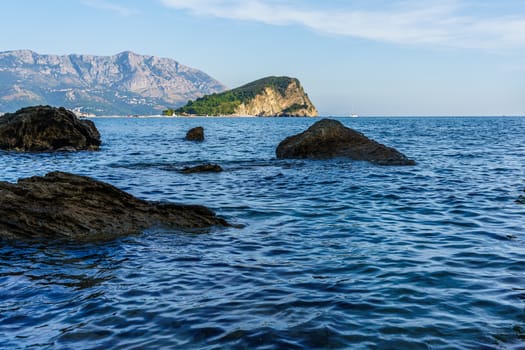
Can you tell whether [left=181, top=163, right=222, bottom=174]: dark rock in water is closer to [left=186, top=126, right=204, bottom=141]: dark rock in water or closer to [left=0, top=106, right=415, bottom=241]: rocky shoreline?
[left=0, top=106, right=415, bottom=241]: rocky shoreline

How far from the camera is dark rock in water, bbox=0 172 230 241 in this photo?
1090 cm

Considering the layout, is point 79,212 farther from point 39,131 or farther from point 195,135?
point 195,135

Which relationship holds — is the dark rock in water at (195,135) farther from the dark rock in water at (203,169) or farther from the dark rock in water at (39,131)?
the dark rock in water at (203,169)

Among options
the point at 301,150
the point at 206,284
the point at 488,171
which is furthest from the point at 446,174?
the point at 206,284

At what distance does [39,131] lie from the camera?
128ft

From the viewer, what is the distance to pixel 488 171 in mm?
24406

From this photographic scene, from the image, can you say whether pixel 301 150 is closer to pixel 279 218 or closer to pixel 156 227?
pixel 279 218

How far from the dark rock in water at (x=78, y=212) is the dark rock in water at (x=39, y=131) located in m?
28.8

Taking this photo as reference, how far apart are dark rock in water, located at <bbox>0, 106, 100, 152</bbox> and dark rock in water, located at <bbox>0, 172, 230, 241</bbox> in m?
28.8

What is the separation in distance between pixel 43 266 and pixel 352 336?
6.20m

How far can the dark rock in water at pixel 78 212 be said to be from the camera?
1090 centimetres

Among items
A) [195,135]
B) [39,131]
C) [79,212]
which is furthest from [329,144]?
[195,135]

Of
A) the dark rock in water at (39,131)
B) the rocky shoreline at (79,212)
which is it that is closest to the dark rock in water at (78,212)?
the rocky shoreline at (79,212)

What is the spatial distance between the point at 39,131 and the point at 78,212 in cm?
3149
